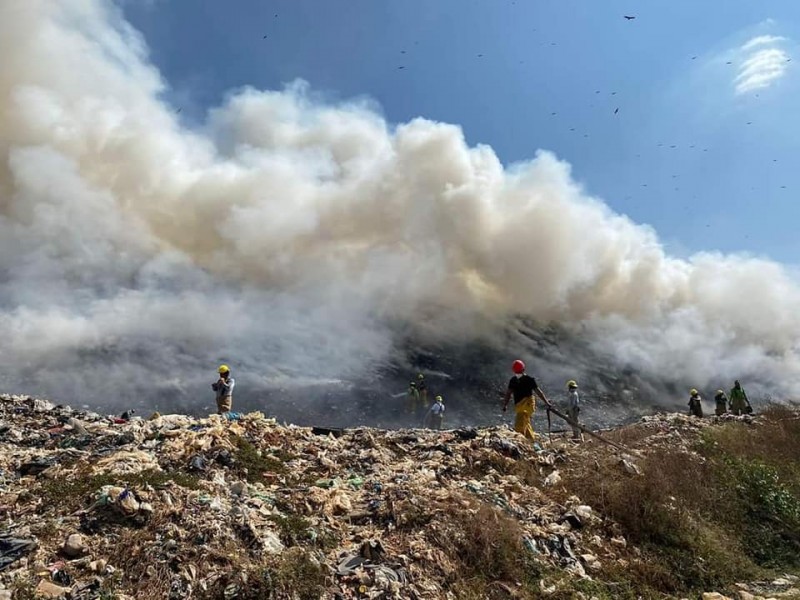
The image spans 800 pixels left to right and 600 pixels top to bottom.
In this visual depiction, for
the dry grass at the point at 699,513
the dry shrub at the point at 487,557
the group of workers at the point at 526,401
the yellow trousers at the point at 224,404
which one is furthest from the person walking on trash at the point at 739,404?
the yellow trousers at the point at 224,404

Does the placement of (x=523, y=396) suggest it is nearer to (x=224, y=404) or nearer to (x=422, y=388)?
(x=224, y=404)

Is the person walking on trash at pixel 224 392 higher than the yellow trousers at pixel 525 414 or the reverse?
higher

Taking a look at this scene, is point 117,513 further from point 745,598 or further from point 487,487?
point 745,598

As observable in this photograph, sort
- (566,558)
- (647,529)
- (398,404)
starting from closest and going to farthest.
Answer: (566,558), (647,529), (398,404)

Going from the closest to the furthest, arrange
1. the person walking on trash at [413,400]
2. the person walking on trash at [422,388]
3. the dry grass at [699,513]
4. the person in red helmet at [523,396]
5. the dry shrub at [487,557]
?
1. the dry shrub at [487,557]
2. the dry grass at [699,513]
3. the person in red helmet at [523,396]
4. the person walking on trash at [422,388]
5. the person walking on trash at [413,400]

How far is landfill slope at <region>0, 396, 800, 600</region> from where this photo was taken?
4762 millimetres

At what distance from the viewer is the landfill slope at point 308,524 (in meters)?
4.76

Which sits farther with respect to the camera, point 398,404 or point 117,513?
point 398,404

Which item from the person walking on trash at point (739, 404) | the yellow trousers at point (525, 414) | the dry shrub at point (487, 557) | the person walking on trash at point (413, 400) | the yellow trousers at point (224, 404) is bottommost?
the dry shrub at point (487, 557)

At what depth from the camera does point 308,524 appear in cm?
591

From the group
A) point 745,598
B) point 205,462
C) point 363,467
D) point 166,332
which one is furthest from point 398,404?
point 745,598

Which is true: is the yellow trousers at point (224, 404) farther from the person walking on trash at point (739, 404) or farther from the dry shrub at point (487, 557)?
the person walking on trash at point (739, 404)

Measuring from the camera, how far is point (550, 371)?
46.7 metres

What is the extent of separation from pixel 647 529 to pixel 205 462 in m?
6.09
